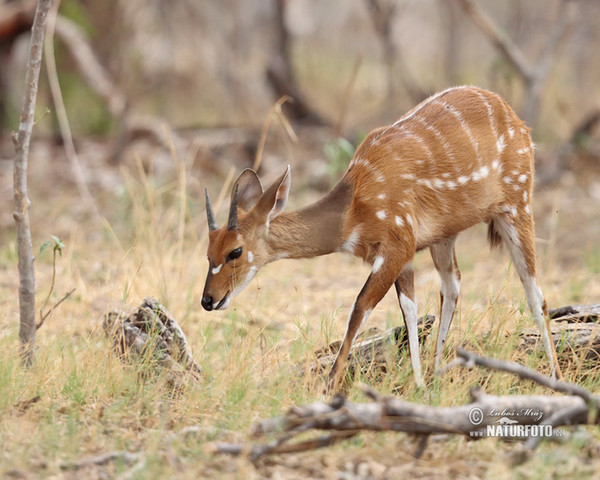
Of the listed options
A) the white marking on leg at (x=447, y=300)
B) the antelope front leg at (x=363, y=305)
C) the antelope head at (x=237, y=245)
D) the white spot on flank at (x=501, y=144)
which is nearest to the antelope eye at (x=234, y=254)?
the antelope head at (x=237, y=245)

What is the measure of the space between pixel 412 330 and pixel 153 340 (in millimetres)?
1369

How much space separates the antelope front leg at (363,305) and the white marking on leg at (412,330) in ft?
0.86

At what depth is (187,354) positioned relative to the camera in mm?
4555

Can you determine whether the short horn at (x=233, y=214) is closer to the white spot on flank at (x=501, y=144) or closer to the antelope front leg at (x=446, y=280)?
the antelope front leg at (x=446, y=280)

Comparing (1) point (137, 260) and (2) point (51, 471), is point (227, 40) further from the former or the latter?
(2) point (51, 471)

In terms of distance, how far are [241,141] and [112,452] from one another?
27.1ft

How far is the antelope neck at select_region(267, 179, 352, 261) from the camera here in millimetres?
4438

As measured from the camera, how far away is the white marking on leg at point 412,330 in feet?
14.4

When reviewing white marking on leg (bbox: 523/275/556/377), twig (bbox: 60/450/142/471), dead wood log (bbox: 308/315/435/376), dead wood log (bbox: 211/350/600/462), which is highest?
white marking on leg (bbox: 523/275/556/377)

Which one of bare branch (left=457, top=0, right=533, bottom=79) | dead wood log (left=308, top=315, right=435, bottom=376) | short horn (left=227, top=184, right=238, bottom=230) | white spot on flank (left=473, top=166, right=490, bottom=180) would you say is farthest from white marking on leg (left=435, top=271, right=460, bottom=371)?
bare branch (left=457, top=0, right=533, bottom=79)

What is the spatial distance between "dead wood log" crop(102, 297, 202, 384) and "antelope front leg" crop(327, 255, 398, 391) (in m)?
0.77

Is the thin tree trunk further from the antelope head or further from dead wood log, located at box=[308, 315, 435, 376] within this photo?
dead wood log, located at box=[308, 315, 435, 376]

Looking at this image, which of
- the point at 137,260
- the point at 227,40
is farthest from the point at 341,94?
the point at 137,260

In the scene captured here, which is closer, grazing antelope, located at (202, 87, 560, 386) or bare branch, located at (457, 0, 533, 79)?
grazing antelope, located at (202, 87, 560, 386)
